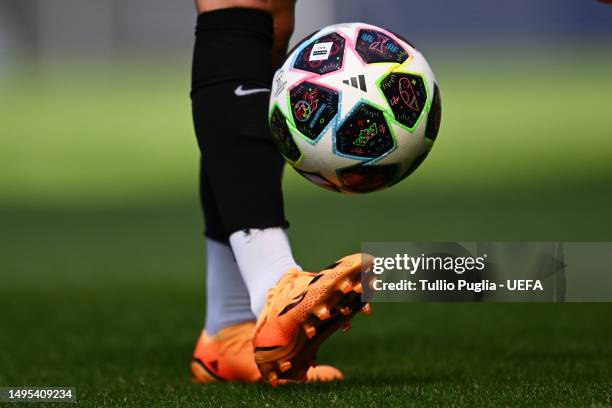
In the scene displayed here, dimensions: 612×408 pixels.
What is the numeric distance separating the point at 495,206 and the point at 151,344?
17.1 ft

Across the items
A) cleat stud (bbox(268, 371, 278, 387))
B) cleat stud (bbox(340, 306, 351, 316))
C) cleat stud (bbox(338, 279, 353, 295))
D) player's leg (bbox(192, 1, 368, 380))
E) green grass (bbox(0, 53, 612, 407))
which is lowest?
green grass (bbox(0, 53, 612, 407))

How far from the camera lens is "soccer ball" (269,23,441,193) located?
7.57 ft

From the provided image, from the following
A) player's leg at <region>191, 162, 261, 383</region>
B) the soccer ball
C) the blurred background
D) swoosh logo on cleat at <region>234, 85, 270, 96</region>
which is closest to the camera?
the soccer ball

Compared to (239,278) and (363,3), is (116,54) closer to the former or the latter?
(363,3)

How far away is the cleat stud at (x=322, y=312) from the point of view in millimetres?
2192

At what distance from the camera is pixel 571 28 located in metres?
16.2

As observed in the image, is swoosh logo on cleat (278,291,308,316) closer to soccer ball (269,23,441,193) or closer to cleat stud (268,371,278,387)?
cleat stud (268,371,278,387)

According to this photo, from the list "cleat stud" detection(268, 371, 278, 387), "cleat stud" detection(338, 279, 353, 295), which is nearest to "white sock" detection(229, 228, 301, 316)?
"cleat stud" detection(268, 371, 278, 387)

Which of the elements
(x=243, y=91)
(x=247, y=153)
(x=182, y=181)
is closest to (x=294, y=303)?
(x=247, y=153)

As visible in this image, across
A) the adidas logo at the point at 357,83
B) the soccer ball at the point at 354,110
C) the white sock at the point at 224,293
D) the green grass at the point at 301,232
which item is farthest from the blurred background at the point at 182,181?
the adidas logo at the point at 357,83

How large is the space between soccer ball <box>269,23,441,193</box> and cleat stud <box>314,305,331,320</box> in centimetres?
30

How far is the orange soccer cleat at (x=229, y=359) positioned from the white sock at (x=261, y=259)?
356 mm

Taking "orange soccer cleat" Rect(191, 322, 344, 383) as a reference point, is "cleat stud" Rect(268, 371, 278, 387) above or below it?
above

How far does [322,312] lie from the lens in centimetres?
220
